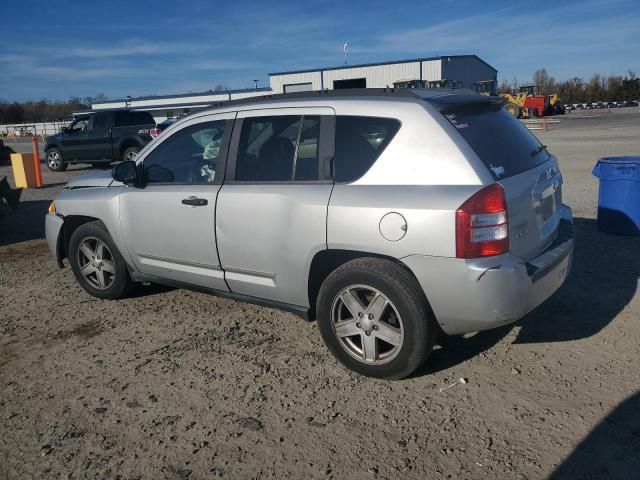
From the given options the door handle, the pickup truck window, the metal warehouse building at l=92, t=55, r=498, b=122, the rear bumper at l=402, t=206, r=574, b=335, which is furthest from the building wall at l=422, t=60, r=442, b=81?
the rear bumper at l=402, t=206, r=574, b=335

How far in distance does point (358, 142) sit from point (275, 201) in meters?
0.70

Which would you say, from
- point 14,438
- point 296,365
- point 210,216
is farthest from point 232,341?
point 14,438

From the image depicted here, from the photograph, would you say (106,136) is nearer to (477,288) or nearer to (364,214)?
(364,214)

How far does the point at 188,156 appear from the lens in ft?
14.7

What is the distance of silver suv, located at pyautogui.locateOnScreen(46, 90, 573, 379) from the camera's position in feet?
10.2

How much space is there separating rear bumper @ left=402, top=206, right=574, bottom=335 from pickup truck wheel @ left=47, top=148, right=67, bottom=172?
1743 cm

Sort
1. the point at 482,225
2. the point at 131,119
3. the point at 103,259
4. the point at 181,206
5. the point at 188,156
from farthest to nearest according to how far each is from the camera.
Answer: the point at 131,119, the point at 103,259, the point at 188,156, the point at 181,206, the point at 482,225

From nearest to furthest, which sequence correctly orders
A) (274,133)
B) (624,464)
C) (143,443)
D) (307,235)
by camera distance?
(624,464) < (143,443) < (307,235) < (274,133)

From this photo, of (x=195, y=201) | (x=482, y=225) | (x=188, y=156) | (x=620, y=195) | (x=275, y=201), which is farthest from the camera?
(x=620, y=195)

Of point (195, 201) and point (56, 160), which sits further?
point (56, 160)

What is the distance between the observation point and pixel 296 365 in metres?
3.79

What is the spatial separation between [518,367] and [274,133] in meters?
2.36

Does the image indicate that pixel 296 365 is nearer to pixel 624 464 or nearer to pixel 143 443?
pixel 143 443

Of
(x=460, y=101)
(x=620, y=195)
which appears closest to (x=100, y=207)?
(x=460, y=101)
